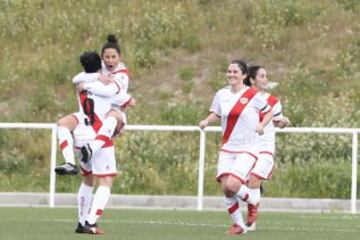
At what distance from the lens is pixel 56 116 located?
2958 cm

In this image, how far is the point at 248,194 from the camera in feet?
49.2

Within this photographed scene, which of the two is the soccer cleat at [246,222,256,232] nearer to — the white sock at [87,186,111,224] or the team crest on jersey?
the team crest on jersey

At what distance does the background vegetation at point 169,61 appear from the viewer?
25.0 meters

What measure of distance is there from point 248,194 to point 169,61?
690 inches

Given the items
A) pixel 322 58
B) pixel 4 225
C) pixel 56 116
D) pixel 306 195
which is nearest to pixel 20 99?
pixel 56 116

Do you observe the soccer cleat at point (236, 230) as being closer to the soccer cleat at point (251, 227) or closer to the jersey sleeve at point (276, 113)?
the soccer cleat at point (251, 227)

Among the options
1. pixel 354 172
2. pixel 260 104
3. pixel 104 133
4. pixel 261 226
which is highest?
pixel 260 104

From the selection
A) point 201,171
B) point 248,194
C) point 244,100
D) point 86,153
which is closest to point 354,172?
point 201,171

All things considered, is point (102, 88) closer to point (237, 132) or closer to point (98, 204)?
point (98, 204)

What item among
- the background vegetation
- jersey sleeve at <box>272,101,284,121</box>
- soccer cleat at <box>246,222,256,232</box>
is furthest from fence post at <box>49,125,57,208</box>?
soccer cleat at <box>246,222,256,232</box>

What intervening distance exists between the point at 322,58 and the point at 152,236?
18.7m

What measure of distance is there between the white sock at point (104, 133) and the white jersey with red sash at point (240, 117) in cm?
126

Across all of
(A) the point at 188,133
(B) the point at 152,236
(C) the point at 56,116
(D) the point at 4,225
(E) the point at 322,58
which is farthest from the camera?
(E) the point at 322,58

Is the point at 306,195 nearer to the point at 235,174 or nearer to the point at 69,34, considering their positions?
the point at 235,174
